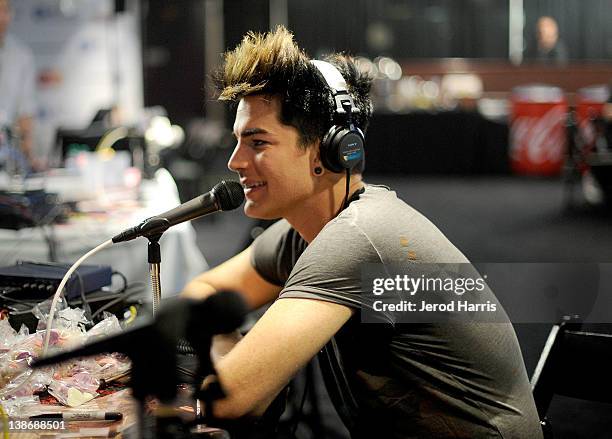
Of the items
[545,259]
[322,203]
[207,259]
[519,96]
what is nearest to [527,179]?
[519,96]

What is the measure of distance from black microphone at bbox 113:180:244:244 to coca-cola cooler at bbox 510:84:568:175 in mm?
7834

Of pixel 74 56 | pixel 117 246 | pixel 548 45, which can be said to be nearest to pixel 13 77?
pixel 74 56

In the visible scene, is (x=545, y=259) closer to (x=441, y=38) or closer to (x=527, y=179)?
(x=527, y=179)

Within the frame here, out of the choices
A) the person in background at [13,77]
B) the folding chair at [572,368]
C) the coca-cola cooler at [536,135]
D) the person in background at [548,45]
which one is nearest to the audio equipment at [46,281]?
the folding chair at [572,368]

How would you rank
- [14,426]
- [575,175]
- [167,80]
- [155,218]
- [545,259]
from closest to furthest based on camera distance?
1. [14,426]
2. [155,218]
3. [545,259]
4. [575,175]
5. [167,80]

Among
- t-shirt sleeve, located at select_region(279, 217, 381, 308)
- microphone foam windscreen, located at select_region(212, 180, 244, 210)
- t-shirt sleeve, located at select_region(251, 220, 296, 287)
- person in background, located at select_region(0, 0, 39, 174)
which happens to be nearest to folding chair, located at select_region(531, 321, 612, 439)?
t-shirt sleeve, located at select_region(279, 217, 381, 308)

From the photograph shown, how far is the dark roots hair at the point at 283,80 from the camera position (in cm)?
152

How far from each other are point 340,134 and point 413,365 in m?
0.44

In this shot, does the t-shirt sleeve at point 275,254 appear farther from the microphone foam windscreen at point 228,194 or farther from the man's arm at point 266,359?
the man's arm at point 266,359

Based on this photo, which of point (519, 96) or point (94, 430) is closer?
point (94, 430)

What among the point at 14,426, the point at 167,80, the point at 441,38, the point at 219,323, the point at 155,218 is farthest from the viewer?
the point at 441,38

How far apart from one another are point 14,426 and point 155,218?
1.26 feet

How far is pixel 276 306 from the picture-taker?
1.32m

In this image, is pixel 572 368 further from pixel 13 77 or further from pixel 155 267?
pixel 13 77
